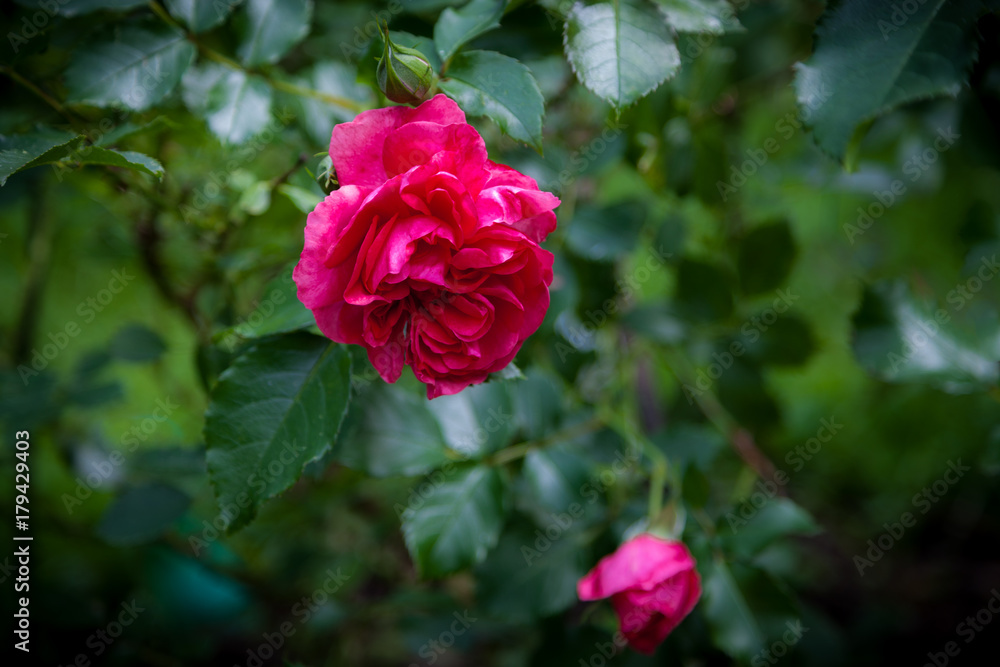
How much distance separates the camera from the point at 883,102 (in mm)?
440

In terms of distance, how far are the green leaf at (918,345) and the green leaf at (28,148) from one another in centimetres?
88

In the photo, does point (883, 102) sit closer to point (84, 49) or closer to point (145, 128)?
point (145, 128)

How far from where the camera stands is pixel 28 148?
1.57 feet

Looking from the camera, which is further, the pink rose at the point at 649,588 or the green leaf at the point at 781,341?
the green leaf at the point at 781,341

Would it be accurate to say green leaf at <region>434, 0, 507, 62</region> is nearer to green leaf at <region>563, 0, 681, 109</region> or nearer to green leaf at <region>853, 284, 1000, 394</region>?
green leaf at <region>563, 0, 681, 109</region>

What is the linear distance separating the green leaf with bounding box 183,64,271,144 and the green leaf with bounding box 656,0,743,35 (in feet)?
1.27

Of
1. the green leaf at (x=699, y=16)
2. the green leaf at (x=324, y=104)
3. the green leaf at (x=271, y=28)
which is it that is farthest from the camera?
the green leaf at (x=324, y=104)

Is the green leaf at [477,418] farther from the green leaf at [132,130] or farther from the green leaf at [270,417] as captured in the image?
the green leaf at [132,130]

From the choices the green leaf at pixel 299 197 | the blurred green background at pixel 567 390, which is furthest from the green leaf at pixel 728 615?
the green leaf at pixel 299 197

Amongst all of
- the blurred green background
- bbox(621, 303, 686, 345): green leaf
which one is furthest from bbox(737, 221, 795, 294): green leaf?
bbox(621, 303, 686, 345): green leaf

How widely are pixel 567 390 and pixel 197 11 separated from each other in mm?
663

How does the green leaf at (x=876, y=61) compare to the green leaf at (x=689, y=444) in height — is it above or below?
above

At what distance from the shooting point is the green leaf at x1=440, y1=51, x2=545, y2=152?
46 cm

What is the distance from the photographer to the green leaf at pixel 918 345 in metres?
0.78
